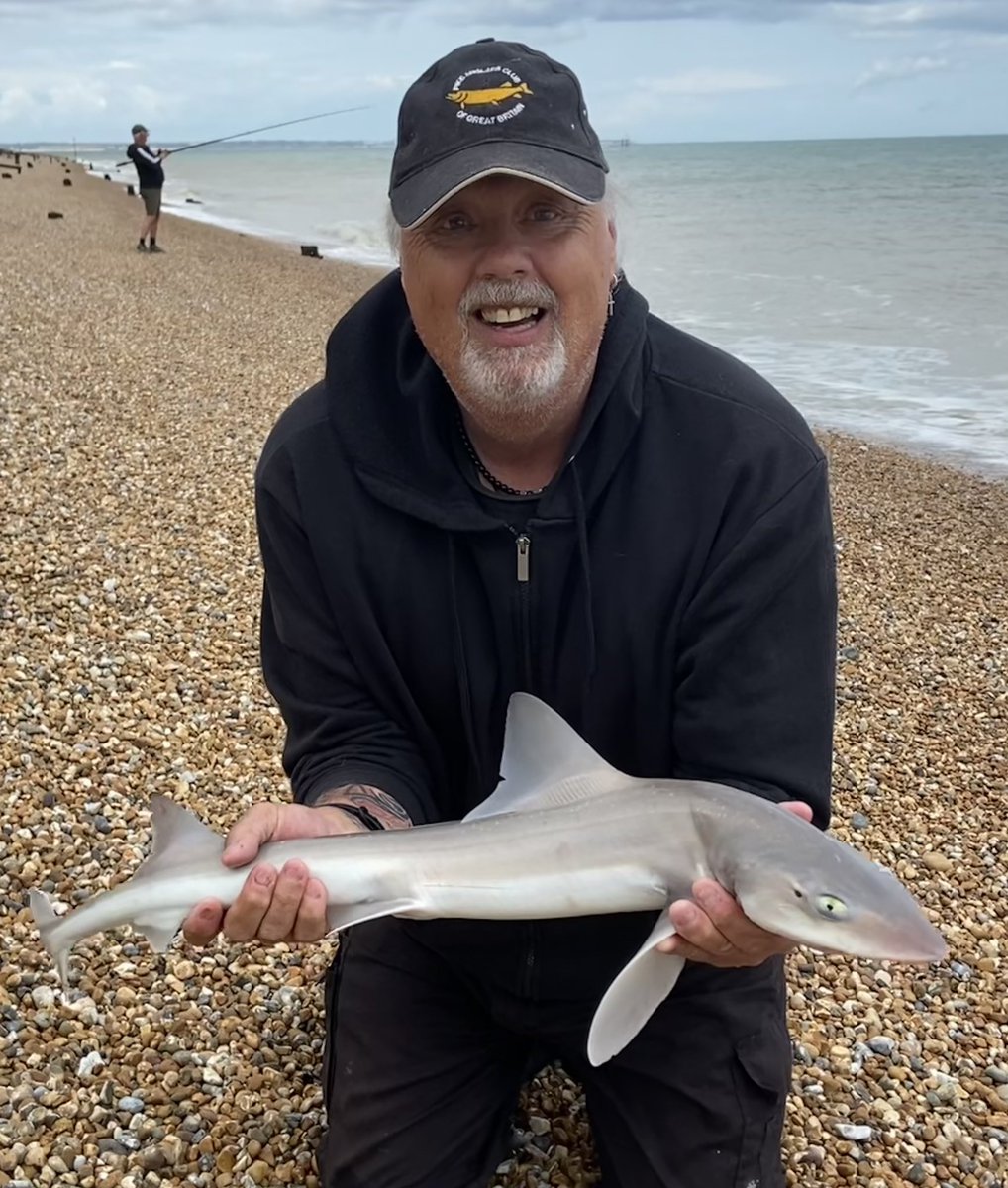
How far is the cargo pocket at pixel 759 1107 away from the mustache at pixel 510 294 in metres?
1.95

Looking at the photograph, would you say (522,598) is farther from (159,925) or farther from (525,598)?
(159,925)

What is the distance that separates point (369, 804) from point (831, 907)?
1198 mm

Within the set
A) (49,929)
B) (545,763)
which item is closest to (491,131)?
(545,763)

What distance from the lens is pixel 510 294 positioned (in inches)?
107

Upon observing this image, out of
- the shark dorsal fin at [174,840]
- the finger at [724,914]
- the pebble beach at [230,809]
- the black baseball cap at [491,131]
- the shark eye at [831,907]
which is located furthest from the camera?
the pebble beach at [230,809]

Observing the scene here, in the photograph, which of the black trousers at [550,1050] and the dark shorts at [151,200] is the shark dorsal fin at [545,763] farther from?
the dark shorts at [151,200]

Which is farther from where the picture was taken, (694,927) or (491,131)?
(491,131)

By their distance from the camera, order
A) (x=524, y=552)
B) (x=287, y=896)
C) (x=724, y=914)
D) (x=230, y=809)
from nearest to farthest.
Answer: (x=724, y=914) → (x=287, y=896) → (x=524, y=552) → (x=230, y=809)

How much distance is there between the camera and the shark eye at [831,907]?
6.94 ft

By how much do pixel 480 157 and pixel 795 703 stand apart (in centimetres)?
150

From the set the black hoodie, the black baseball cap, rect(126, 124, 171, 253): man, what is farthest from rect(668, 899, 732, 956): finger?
rect(126, 124, 171, 253): man

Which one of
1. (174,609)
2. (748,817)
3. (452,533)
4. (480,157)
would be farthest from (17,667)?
(748,817)

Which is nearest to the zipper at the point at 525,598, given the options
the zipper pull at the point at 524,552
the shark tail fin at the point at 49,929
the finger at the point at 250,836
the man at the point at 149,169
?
the zipper pull at the point at 524,552

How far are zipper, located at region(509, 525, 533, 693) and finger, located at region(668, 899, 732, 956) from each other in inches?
30.3
